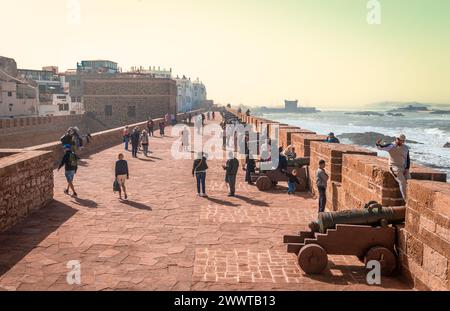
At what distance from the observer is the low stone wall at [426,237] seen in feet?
13.4

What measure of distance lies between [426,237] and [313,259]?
1.35m

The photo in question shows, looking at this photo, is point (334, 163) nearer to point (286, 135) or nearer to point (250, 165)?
point (250, 165)

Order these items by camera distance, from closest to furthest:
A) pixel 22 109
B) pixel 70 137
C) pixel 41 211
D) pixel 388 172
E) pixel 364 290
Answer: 1. pixel 364 290
2. pixel 388 172
3. pixel 41 211
4. pixel 70 137
5. pixel 22 109

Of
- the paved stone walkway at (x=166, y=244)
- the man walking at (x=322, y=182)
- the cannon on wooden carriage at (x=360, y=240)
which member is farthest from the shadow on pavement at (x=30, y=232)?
the man walking at (x=322, y=182)

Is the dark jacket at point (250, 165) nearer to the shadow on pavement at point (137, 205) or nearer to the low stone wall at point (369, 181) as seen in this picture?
the low stone wall at point (369, 181)

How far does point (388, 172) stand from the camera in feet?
18.8

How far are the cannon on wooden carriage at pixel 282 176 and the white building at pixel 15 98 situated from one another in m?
37.2

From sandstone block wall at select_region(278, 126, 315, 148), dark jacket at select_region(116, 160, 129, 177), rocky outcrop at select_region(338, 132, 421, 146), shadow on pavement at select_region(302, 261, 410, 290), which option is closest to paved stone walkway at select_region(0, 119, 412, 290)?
shadow on pavement at select_region(302, 261, 410, 290)

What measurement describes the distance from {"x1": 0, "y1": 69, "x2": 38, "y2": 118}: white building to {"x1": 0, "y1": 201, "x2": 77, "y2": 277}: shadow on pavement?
3707 cm

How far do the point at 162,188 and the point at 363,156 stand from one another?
5.11m

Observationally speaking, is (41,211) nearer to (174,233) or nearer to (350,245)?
(174,233)

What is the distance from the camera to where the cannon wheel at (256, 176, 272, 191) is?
10.3m

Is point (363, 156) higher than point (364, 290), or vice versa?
point (363, 156)
